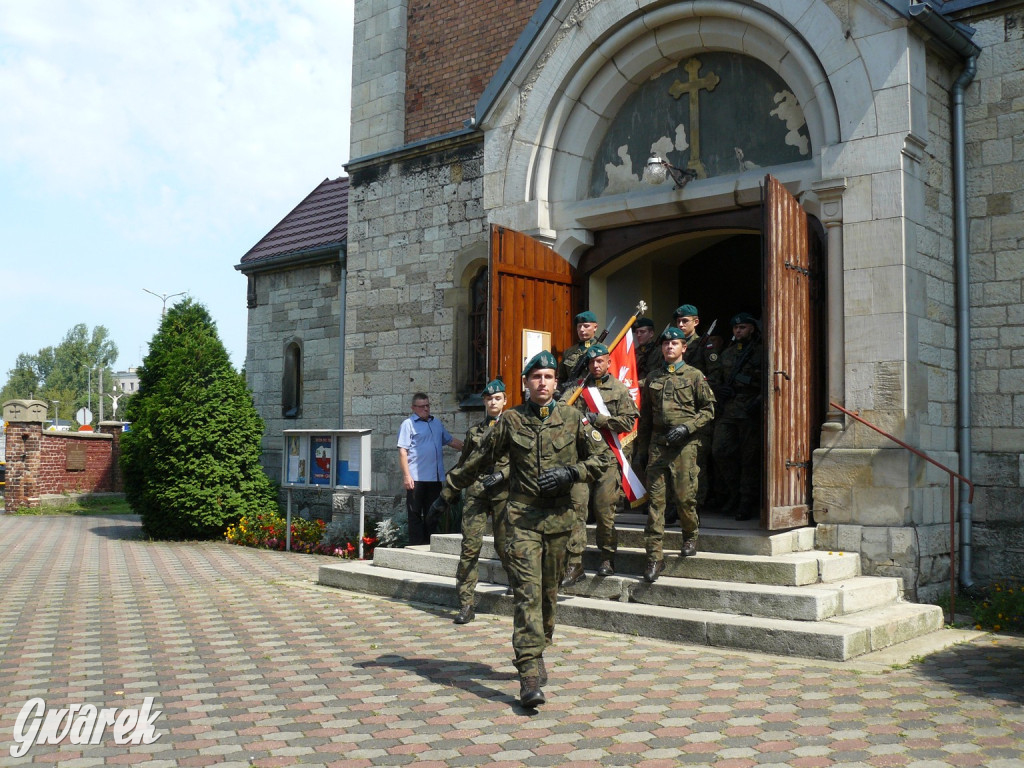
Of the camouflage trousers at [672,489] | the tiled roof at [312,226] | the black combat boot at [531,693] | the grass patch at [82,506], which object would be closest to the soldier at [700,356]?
the camouflage trousers at [672,489]

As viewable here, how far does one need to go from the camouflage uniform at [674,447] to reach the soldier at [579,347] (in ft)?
3.95

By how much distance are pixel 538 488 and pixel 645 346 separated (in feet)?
13.4

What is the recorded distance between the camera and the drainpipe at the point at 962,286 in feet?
27.6

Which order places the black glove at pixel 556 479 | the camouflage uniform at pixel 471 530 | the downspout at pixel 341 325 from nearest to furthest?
the black glove at pixel 556 479 < the camouflage uniform at pixel 471 530 < the downspout at pixel 341 325

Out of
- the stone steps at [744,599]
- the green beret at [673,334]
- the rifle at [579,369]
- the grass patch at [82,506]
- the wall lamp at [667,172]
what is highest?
the wall lamp at [667,172]

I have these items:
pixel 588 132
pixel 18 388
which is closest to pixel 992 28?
pixel 588 132

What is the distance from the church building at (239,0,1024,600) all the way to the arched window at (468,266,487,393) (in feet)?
0.12

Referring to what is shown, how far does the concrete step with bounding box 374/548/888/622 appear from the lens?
260 inches

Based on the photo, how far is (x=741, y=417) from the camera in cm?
865

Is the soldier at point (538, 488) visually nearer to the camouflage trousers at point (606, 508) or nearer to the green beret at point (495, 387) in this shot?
the camouflage trousers at point (606, 508)

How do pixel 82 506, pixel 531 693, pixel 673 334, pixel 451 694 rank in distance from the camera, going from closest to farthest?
1. pixel 531 693
2. pixel 451 694
3. pixel 673 334
4. pixel 82 506

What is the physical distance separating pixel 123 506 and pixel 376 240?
Answer: 45.3 ft

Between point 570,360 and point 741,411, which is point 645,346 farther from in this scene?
point 741,411

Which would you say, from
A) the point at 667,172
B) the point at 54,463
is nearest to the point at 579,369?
the point at 667,172
